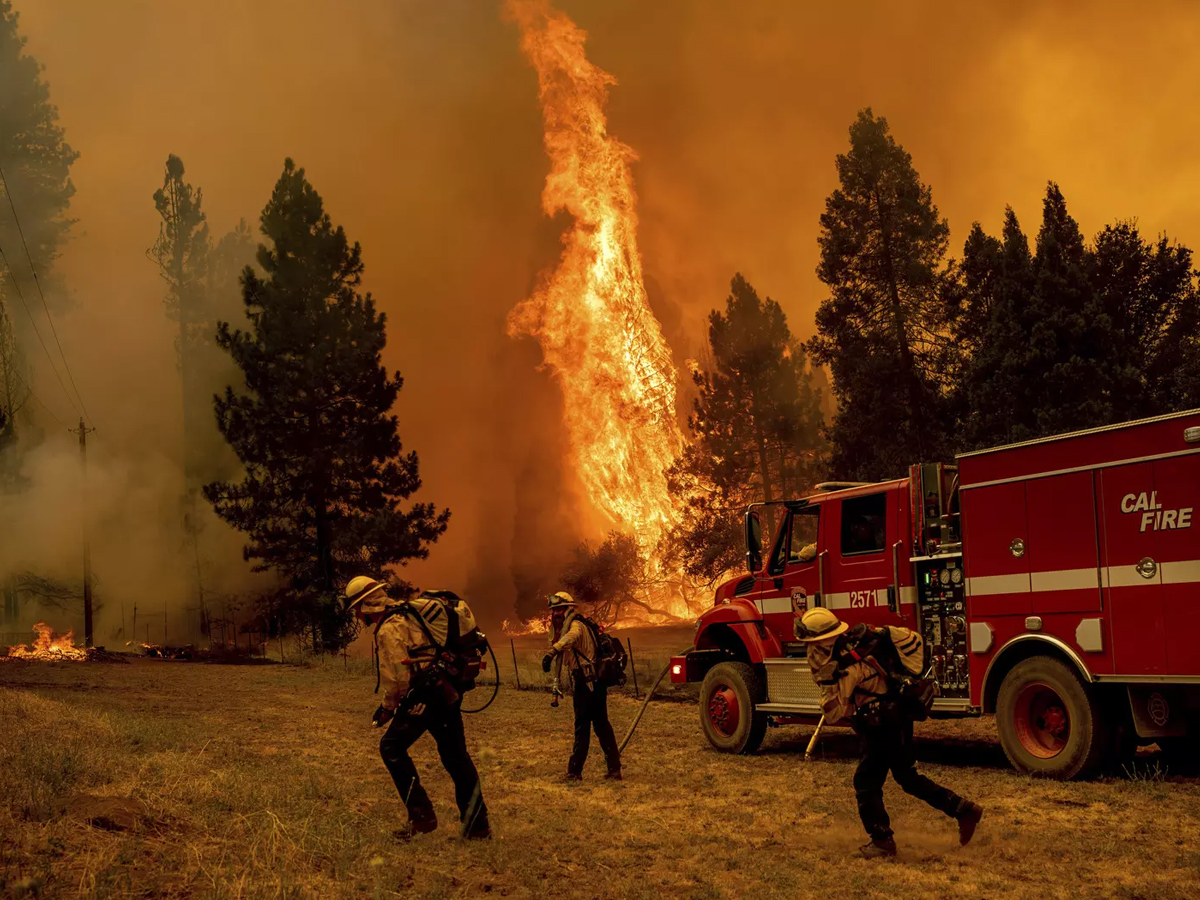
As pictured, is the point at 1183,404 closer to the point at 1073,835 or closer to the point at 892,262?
the point at 892,262

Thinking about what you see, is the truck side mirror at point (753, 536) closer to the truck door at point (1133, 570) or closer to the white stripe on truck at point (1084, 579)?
the white stripe on truck at point (1084, 579)

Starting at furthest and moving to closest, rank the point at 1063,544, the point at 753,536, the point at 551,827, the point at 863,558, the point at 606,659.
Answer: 1. the point at 753,536
2. the point at 863,558
3. the point at 606,659
4. the point at 1063,544
5. the point at 551,827

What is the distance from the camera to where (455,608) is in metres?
8.38

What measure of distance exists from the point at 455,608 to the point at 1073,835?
5285mm

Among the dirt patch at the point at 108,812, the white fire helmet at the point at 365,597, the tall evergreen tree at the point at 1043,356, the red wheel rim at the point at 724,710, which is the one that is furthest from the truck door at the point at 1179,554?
the tall evergreen tree at the point at 1043,356

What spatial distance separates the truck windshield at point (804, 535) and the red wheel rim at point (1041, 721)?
3.35 m

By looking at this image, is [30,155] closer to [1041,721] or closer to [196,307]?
[196,307]

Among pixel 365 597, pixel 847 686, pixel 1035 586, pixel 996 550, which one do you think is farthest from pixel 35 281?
pixel 847 686

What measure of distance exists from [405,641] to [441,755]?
964mm

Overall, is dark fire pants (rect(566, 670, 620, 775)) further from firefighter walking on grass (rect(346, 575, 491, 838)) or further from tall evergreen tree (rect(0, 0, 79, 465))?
tall evergreen tree (rect(0, 0, 79, 465))

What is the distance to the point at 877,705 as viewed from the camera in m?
7.53

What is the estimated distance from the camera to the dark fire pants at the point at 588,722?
11.8 m

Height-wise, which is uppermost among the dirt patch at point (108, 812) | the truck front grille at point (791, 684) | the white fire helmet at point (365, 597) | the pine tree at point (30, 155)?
the pine tree at point (30, 155)

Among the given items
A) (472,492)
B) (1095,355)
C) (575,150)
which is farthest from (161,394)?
(1095,355)
